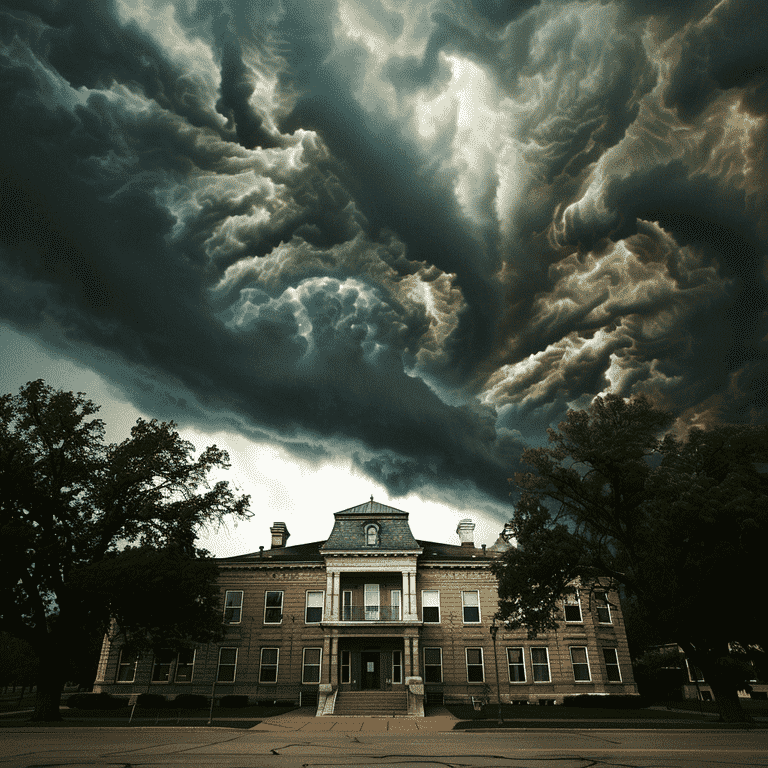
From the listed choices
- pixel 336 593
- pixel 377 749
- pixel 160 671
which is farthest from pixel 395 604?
pixel 377 749

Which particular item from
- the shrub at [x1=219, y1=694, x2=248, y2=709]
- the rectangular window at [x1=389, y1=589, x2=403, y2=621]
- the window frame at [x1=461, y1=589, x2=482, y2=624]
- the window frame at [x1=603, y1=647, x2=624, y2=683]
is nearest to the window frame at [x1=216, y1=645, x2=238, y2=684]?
the shrub at [x1=219, y1=694, x2=248, y2=709]

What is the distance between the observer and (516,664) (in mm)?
33406

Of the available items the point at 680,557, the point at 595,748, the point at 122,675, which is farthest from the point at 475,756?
the point at 122,675

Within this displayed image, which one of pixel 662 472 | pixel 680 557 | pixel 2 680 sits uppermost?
pixel 662 472

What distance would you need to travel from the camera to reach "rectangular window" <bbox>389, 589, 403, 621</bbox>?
33103 mm

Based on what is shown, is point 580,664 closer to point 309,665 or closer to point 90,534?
point 309,665

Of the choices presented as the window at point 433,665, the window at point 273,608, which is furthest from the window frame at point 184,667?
the window at point 433,665

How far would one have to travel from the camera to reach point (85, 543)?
73.1 ft

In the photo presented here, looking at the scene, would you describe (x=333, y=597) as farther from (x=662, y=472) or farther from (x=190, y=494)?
(x=662, y=472)

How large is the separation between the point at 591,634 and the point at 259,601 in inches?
854

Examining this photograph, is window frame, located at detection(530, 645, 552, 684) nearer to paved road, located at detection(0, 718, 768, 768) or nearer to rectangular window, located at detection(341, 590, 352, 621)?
rectangular window, located at detection(341, 590, 352, 621)

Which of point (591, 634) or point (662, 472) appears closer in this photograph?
point (662, 472)

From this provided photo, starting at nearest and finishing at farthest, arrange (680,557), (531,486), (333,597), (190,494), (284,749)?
(284,749) < (680,557) < (531,486) < (190,494) < (333,597)

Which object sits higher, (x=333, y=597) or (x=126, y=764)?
(x=333, y=597)
